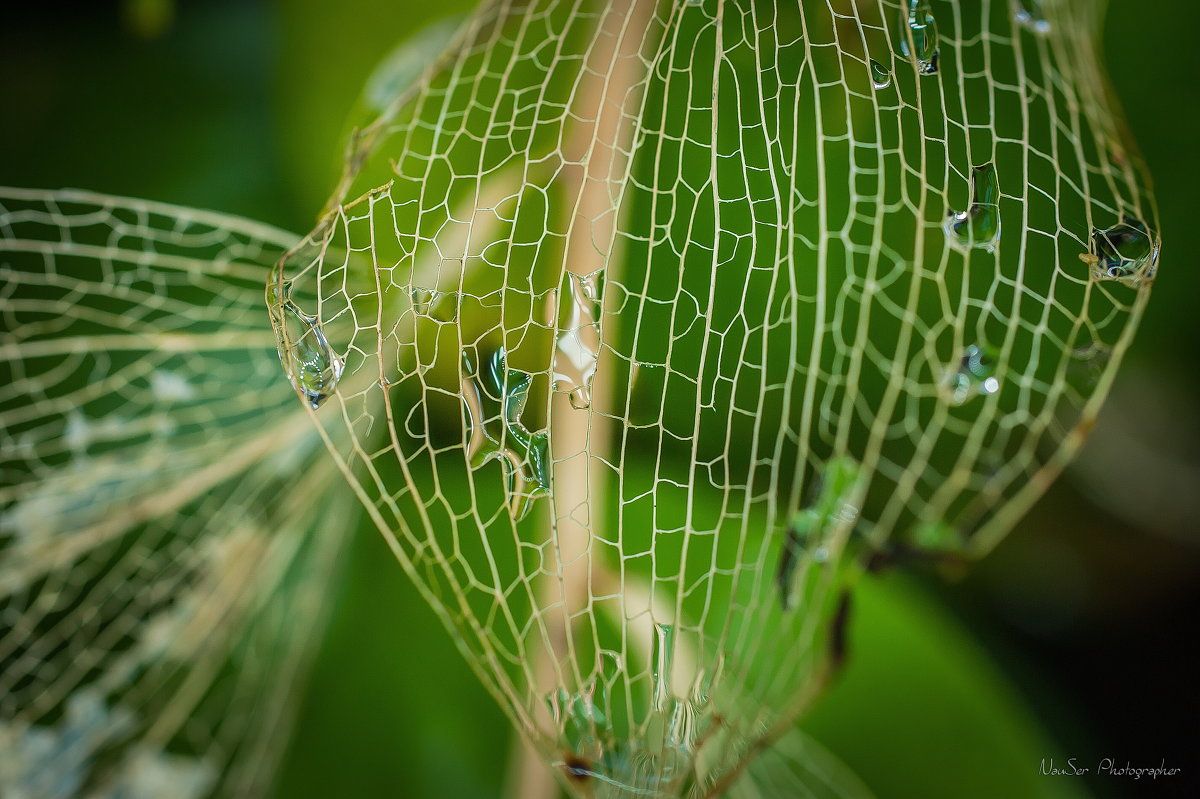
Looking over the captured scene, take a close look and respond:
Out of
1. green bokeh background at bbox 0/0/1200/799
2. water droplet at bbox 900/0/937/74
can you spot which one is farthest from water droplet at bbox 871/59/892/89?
green bokeh background at bbox 0/0/1200/799

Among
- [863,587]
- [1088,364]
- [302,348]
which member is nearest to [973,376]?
[1088,364]

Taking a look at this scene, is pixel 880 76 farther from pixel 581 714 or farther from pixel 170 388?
pixel 170 388

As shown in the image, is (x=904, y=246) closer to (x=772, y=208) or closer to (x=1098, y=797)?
(x=772, y=208)

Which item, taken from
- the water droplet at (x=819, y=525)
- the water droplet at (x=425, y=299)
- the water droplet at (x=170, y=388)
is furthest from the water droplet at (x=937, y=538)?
the water droplet at (x=170, y=388)

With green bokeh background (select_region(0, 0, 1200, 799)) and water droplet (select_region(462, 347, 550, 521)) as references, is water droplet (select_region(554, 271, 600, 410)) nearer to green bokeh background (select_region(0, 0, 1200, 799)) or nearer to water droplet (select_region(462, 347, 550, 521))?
water droplet (select_region(462, 347, 550, 521))

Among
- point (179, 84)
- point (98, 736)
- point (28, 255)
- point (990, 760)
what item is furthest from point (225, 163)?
point (990, 760)
